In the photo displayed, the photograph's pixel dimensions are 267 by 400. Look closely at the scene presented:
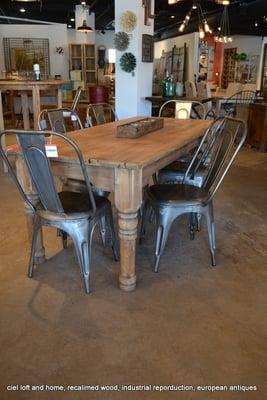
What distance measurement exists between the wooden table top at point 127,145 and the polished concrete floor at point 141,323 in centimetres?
76

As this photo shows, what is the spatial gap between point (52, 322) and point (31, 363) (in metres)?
0.28

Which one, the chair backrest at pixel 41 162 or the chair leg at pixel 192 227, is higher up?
the chair backrest at pixel 41 162

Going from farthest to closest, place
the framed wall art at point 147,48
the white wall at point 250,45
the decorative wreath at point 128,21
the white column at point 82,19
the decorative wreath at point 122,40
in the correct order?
the white wall at point 250,45
the white column at point 82,19
the framed wall art at point 147,48
the decorative wreath at point 122,40
the decorative wreath at point 128,21

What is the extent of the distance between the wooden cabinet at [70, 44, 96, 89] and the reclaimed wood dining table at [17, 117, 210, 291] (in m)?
8.80

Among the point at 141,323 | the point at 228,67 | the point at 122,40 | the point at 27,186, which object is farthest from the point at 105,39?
the point at 141,323

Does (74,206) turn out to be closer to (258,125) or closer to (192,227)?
(192,227)

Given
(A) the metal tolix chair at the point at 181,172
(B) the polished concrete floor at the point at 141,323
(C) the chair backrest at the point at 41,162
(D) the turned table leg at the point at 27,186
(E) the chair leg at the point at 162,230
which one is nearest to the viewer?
(B) the polished concrete floor at the point at 141,323

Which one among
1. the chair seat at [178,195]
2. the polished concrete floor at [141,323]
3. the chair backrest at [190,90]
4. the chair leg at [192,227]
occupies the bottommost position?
the polished concrete floor at [141,323]

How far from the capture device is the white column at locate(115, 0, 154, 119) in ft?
16.9

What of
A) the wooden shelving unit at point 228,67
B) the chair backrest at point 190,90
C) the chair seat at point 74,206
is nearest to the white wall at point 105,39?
the wooden shelving unit at point 228,67

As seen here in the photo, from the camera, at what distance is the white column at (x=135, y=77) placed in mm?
5160

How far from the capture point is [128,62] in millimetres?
5336

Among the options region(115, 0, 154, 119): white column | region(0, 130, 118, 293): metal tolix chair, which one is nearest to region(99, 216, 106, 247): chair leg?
region(0, 130, 118, 293): metal tolix chair

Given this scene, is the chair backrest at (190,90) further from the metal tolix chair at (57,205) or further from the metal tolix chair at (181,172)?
the metal tolix chair at (57,205)
